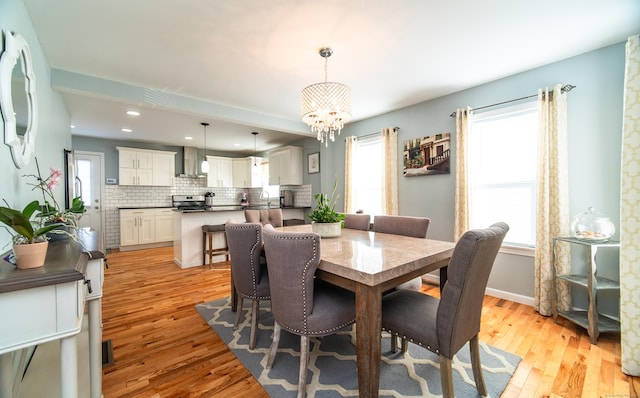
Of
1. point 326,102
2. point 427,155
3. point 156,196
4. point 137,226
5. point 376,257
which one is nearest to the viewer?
point 376,257

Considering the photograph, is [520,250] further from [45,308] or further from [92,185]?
[92,185]

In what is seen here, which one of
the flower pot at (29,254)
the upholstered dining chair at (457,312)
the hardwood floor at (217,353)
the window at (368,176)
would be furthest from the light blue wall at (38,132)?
the window at (368,176)

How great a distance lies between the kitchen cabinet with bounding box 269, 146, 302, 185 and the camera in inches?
225

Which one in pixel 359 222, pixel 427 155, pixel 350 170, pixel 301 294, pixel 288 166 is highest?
pixel 288 166

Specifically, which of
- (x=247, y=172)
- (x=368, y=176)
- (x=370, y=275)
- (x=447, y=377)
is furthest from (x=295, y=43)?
(x=247, y=172)

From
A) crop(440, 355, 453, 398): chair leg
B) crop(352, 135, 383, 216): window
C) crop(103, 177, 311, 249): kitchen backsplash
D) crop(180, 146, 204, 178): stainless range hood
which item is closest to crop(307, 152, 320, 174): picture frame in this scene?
crop(103, 177, 311, 249): kitchen backsplash

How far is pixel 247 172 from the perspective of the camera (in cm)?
724

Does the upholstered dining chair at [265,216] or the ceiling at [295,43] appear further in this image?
the upholstered dining chair at [265,216]

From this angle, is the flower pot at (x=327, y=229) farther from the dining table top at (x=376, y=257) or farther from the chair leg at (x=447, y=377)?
the chair leg at (x=447, y=377)

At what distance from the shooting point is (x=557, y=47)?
2.32 meters

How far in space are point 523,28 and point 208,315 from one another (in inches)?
147

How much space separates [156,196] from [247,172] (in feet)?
7.54

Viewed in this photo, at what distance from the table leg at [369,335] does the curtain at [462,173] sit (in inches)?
91.7

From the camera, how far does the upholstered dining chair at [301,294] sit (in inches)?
56.2
